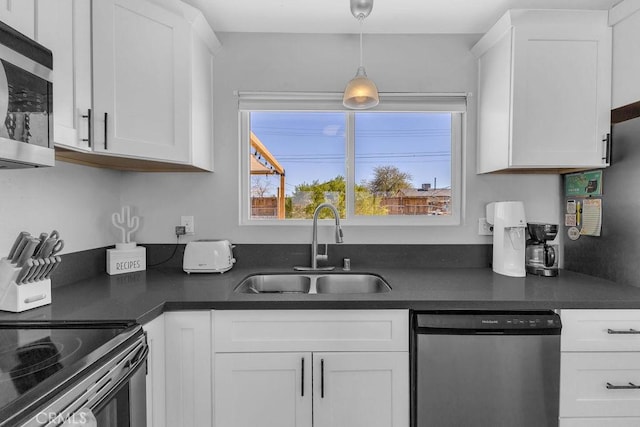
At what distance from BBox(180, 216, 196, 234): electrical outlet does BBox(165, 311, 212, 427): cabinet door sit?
77 cm

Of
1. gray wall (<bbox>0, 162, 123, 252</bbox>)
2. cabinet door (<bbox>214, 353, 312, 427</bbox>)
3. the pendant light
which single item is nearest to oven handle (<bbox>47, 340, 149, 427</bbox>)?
cabinet door (<bbox>214, 353, 312, 427</bbox>)

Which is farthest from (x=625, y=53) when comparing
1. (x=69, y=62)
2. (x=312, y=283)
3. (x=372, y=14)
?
(x=69, y=62)

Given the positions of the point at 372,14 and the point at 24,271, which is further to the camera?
the point at 372,14

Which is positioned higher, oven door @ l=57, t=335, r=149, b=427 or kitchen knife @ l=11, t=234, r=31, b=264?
kitchen knife @ l=11, t=234, r=31, b=264

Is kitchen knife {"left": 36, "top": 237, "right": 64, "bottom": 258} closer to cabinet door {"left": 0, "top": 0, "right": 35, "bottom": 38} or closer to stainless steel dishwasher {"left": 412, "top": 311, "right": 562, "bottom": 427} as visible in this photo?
cabinet door {"left": 0, "top": 0, "right": 35, "bottom": 38}

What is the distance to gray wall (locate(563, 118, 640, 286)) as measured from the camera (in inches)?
64.2

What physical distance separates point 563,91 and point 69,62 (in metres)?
2.15

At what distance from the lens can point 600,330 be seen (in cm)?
141

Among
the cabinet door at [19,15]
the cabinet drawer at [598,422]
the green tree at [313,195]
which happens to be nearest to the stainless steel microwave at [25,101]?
the cabinet door at [19,15]

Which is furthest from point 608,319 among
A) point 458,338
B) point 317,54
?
point 317,54

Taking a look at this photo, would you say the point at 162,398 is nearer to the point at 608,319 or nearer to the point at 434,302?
the point at 434,302

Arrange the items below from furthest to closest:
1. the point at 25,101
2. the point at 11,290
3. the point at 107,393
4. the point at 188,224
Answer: the point at 188,224
the point at 11,290
the point at 25,101
the point at 107,393

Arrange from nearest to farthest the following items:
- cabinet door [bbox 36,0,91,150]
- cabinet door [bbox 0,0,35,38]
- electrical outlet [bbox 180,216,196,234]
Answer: cabinet door [bbox 0,0,35,38]
cabinet door [bbox 36,0,91,150]
electrical outlet [bbox 180,216,196,234]

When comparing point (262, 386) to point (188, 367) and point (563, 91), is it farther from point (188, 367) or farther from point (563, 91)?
point (563, 91)
